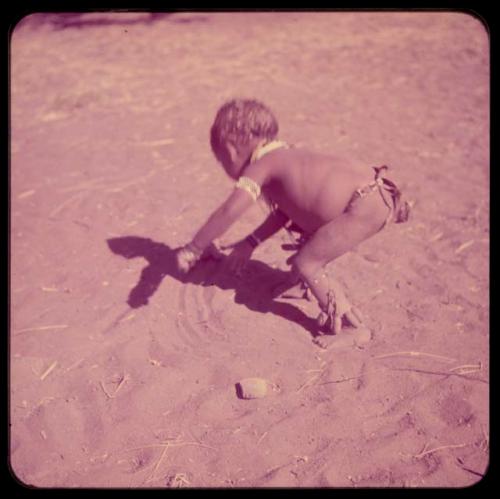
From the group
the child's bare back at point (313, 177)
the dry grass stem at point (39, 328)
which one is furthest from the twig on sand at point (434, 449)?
the dry grass stem at point (39, 328)

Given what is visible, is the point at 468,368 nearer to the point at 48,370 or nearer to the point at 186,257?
the point at 186,257

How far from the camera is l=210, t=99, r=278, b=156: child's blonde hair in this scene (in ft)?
10.1

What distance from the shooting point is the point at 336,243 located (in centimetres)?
305

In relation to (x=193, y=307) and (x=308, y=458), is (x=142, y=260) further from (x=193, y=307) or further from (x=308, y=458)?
(x=308, y=458)

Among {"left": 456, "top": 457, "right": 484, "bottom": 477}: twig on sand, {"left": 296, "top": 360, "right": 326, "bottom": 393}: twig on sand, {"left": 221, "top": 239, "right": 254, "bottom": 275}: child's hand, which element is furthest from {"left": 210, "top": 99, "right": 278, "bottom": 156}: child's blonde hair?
{"left": 456, "top": 457, "right": 484, "bottom": 477}: twig on sand

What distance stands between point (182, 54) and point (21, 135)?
11.3 feet

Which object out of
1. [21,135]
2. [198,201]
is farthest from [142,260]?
[21,135]

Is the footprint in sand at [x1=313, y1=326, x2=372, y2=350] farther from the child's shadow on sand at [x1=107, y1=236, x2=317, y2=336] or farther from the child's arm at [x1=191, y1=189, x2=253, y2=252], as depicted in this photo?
the child's arm at [x1=191, y1=189, x2=253, y2=252]

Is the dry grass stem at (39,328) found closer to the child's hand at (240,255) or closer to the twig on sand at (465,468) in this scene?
the child's hand at (240,255)

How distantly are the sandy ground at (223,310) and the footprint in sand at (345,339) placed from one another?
0.15 ft

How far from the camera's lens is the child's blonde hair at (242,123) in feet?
10.1

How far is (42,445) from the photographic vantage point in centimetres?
271

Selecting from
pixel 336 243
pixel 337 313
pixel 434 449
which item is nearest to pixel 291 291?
pixel 337 313

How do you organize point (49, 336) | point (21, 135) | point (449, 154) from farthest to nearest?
point (21, 135) < point (449, 154) < point (49, 336)
